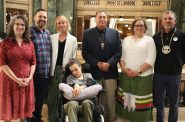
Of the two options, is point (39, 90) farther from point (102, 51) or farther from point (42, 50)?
point (102, 51)

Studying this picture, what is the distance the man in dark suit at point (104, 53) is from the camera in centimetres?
393

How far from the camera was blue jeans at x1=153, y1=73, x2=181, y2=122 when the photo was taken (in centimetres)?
383

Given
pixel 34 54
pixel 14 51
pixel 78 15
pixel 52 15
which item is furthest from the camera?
Answer: pixel 78 15

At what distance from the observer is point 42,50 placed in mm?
3752

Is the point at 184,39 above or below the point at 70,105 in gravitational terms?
above

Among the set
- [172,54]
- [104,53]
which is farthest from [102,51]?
[172,54]

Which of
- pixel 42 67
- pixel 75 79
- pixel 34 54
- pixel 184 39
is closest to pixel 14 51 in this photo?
pixel 34 54

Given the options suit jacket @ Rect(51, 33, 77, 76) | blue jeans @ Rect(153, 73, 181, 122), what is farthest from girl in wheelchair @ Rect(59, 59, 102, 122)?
blue jeans @ Rect(153, 73, 181, 122)

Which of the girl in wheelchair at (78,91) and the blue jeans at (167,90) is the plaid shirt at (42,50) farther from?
the blue jeans at (167,90)

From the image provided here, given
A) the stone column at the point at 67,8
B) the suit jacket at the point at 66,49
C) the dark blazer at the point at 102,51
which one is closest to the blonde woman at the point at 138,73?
the dark blazer at the point at 102,51

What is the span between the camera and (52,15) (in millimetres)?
8117

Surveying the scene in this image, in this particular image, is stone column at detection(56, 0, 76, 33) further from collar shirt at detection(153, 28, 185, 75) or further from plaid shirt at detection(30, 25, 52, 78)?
collar shirt at detection(153, 28, 185, 75)

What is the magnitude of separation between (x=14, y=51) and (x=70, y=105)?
35.2 inches

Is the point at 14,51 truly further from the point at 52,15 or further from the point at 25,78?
the point at 52,15
